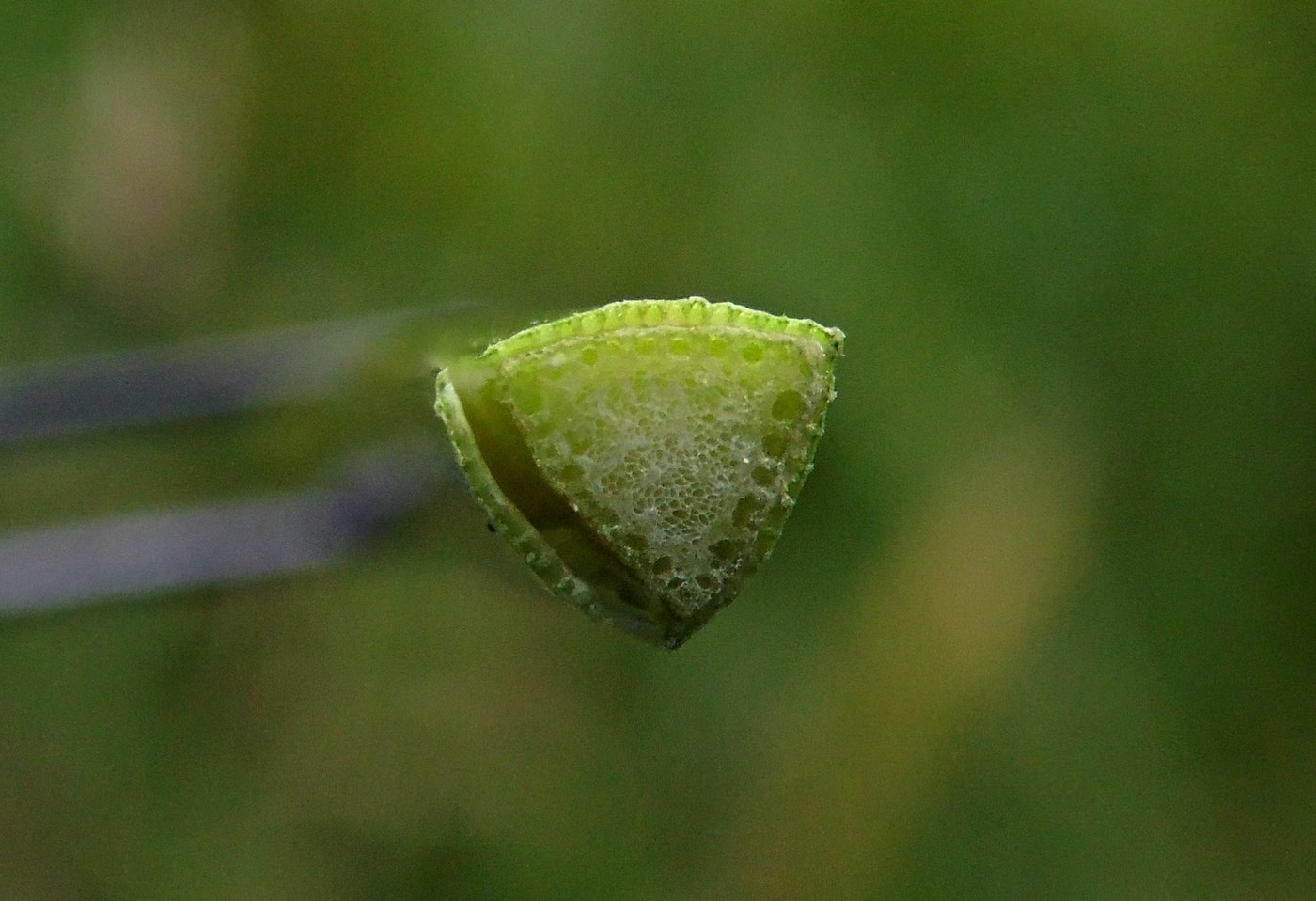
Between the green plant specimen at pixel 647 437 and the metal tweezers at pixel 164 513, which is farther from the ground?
the metal tweezers at pixel 164 513

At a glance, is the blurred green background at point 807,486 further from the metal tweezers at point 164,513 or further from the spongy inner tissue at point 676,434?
the spongy inner tissue at point 676,434

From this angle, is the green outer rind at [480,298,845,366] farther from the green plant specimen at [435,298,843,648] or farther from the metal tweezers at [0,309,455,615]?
the metal tweezers at [0,309,455,615]

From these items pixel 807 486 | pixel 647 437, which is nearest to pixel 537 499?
pixel 647 437

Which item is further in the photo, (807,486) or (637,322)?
(807,486)

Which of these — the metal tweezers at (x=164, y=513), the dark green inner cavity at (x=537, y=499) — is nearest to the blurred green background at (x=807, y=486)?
the metal tweezers at (x=164, y=513)

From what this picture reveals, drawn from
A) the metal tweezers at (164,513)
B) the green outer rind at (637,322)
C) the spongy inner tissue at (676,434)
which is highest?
the metal tweezers at (164,513)

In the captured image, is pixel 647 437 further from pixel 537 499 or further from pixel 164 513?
pixel 164 513

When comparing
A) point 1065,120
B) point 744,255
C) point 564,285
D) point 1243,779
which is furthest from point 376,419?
point 1243,779
